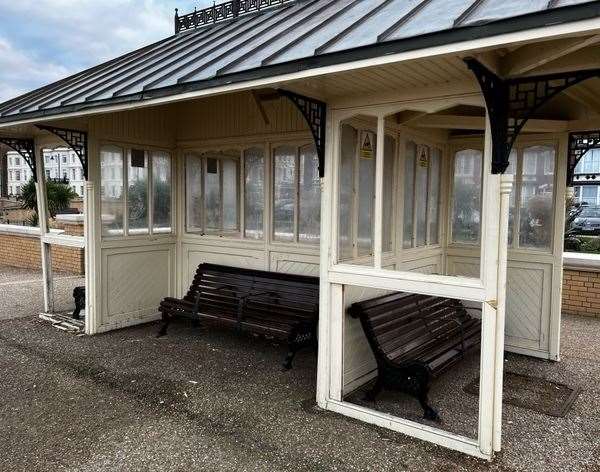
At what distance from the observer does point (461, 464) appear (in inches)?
122

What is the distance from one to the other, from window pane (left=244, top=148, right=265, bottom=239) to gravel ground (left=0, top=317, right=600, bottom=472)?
4.70 ft

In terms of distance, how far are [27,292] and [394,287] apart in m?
7.44

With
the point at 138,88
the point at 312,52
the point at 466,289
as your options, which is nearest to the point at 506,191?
the point at 466,289

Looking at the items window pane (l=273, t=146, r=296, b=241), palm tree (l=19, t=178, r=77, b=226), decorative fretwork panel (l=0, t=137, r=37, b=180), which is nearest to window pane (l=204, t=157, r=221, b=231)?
window pane (l=273, t=146, r=296, b=241)

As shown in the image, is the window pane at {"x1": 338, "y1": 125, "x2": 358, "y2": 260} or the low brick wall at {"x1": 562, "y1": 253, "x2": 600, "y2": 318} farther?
the low brick wall at {"x1": 562, "y1": 253, "x2": 600, "y2": 318}

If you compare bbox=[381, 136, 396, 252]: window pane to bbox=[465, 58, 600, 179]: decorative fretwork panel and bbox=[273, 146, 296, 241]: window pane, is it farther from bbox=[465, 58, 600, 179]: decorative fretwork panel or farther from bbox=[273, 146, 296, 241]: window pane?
bbox=[465, 58, 600, 179]: decorative fretwork panel

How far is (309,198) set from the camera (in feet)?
17.9

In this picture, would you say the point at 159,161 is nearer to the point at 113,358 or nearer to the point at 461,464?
the point at 113,358

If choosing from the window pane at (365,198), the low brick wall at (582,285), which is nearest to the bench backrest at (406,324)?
the window pane at (365,198)

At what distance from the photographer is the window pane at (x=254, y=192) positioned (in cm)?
581

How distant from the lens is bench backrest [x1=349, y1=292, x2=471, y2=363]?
13.0 ft

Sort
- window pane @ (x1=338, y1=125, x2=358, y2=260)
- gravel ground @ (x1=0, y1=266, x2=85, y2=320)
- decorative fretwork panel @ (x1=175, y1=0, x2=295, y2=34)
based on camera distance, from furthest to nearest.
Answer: gravel ground @ (x1=0, y1=266, x2=85, y2=320) → decorative fretwork panel @ (x1=175, y1=0, x2=295, y2=34) → window pane @ (x1=338, y1=125, x2=358, y2=260)

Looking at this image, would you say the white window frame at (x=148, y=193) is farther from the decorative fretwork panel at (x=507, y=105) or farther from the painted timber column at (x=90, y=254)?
the decorative fretwork panel at (x=507, y=105)

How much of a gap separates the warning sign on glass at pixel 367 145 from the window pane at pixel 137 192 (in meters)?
3.28
